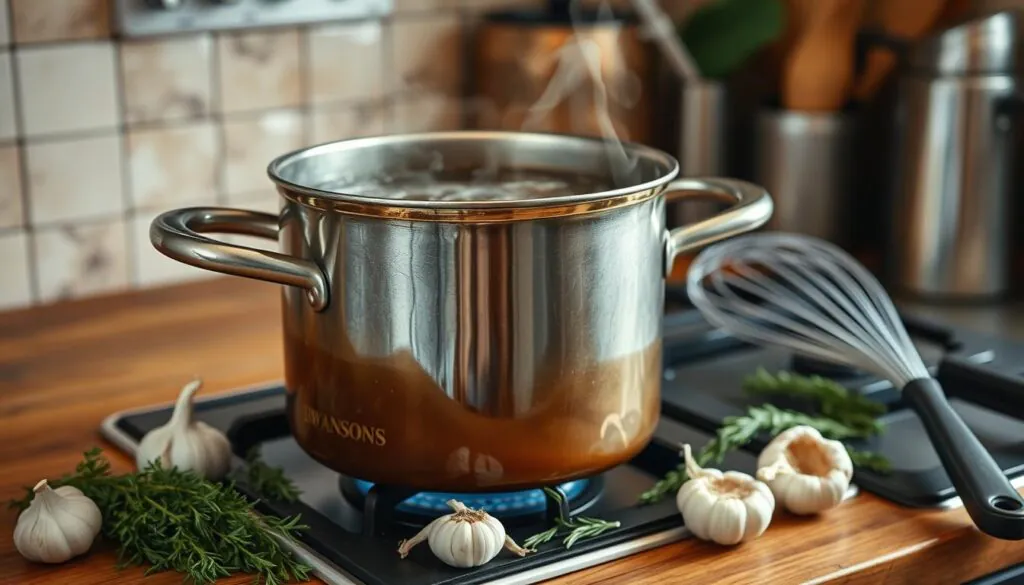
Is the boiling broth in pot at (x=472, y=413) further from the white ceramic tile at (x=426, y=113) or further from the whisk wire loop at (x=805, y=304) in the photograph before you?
the white ceramic tile at (x=426, y=113)

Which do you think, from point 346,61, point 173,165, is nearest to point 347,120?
point 346,61

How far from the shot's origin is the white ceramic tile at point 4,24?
1021mm

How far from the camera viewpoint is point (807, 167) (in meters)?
1.24

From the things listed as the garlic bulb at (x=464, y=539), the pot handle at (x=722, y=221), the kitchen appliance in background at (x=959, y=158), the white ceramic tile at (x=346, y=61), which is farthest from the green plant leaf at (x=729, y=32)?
the garlic bulb at (x=464, y=539)

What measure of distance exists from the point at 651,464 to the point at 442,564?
0.65ft

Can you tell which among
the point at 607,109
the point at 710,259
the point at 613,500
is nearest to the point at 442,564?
the point at 613,500

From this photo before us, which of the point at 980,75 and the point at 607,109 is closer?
the point at 980,75

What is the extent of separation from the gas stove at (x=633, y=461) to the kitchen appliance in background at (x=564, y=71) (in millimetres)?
288

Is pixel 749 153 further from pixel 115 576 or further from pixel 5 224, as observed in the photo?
pixel 115 576

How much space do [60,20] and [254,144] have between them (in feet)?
0.67

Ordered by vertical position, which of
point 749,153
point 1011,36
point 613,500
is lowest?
point 613,500

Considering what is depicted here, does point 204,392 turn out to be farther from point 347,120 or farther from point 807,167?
point 807,167

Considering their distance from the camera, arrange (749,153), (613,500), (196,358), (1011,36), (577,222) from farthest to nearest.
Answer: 1. (749,153)
2. (1011,36)
3. (196,358)
4. (613,500)
5. (577,222)

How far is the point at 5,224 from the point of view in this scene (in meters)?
1.07
